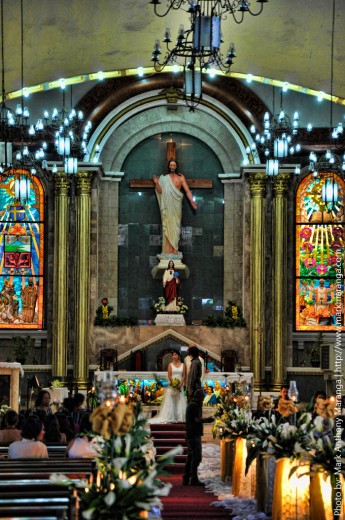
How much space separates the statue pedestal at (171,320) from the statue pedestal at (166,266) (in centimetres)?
122

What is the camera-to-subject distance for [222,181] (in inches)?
1105

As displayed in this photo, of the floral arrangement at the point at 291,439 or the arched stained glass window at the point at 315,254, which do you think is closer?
the floral arrangement at the point at 291,439

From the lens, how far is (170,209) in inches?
1085

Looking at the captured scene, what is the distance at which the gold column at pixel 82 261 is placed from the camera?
26.5 metres

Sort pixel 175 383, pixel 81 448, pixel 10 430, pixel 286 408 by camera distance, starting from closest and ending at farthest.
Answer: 1. pixel 286 408
2. pixel 81 448
3. pixel 10 430
4. pixel 175 383

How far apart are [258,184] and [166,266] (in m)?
2.77

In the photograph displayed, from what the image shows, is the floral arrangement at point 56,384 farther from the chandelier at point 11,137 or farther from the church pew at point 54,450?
the church pew at point 54,450

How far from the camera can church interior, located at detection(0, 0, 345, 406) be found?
1033 inches

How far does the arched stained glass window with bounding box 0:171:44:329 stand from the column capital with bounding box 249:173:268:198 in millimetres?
4870

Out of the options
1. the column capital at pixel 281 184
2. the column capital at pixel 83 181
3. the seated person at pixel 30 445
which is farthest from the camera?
the column capital at pixel 281 184

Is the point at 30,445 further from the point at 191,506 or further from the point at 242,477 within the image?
the point at 242,477

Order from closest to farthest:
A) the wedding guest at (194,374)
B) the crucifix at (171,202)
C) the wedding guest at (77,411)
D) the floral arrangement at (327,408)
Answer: the floral arrangement at (327,408), the wedding guest at (77,411), the wedding guest at (194,374), the crucifix at (171,202)

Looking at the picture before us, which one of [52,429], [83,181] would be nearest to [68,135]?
[83,181]

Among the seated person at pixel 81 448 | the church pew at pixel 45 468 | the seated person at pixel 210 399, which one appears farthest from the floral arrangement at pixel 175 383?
the church pew at pixel 45 468
